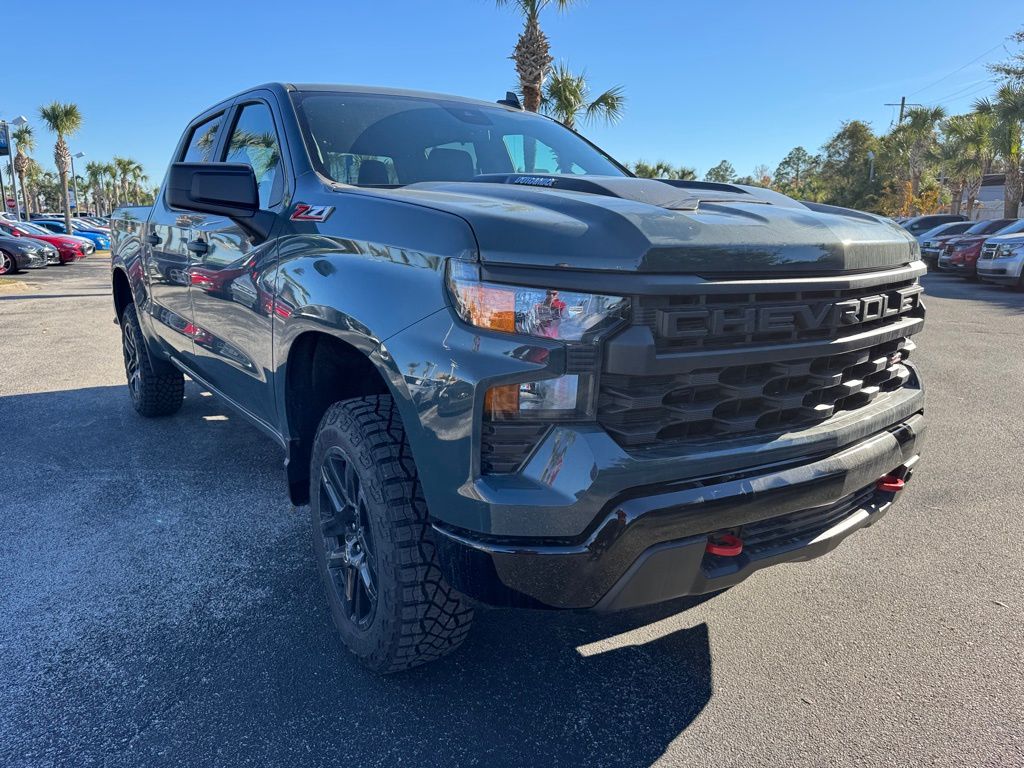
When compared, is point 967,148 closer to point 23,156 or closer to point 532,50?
point 532,50

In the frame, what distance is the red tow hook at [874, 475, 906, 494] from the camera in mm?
2311

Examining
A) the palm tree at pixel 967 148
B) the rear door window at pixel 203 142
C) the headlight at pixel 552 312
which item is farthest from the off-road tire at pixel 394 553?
the palm tree at pixel 967 148

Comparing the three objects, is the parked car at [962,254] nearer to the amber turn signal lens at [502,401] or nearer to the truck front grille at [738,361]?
the truck front grille at [738,361]

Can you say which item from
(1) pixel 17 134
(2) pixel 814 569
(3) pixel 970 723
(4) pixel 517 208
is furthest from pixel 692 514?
(1) pixel 17 134

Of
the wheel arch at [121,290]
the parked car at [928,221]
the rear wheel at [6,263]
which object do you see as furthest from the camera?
the parked car at [928,221]

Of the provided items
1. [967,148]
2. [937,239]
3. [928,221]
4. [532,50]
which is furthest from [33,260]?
[967,148]

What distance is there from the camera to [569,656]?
7.73 feet

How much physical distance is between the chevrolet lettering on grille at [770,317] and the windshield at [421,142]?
4.53 ft

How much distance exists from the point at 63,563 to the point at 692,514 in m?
2.57

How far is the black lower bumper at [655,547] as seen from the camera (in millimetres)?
1661

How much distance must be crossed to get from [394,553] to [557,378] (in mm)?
691

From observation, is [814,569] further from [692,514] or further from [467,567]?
[467,567]

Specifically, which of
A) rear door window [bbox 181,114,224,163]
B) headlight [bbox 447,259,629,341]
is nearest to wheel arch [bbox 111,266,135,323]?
rear door window [bbox 181,114,224,163]

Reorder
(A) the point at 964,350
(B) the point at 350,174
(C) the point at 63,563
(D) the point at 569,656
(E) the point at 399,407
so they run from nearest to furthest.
A: (E) the point at 399,407, (D) the point at 569,656, (B) the point at 350,174, (C) the point at 63,563, (A) the point at 964,350
